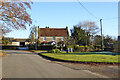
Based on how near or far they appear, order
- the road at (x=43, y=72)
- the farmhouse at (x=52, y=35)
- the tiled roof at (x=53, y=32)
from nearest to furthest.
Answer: the road at (x=43, y=72) < the farmhouse at (x=52, y=35) < the tiled roof at (x=53, y=32)

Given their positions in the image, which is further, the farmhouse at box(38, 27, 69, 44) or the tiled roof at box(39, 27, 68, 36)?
the tiled roof at box(39, 27, 68, 36)

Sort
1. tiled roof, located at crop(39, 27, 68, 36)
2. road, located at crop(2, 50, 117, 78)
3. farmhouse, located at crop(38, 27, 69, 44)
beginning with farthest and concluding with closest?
tiled roof, located at crop(39, 27, 68, 36) → farmhouse, located at crop(38, 27, 69, 44) → road, located at crop(2, 50, 117, 78)

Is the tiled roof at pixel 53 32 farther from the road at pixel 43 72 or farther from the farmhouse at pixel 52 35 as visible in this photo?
the road at pixel 43 72

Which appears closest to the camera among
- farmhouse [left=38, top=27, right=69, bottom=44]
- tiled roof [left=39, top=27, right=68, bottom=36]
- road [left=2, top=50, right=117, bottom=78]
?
road [left=2, top=50, right=117, bottom=78]

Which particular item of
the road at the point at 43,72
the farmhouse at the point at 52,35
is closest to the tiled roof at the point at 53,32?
the farmhouse at the point at 52,35

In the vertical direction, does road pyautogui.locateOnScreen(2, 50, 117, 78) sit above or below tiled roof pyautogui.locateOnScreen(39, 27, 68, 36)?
below

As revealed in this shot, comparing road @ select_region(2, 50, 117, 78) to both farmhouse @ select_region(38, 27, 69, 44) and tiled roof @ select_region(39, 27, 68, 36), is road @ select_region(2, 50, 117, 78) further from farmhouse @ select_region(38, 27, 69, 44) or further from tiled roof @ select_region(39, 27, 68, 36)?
tiled roof @ select_region(39, 27, 68, 36)

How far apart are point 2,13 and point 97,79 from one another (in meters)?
14.8

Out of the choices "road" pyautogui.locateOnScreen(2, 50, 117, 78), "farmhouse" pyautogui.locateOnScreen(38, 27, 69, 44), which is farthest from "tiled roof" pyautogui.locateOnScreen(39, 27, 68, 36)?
"road" pyautogui.locateOnScreen(2, 50, 117, 78)

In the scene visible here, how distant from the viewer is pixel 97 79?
8.19 m

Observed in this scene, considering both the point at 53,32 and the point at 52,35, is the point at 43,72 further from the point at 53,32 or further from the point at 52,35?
the point at 53,32

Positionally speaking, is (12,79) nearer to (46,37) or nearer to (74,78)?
(74,78)

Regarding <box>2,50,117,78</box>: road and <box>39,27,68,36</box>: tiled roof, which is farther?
<box>39,27,68,36</box>: tiled roof

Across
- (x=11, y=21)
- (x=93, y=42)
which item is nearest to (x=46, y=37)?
(x=93, y=42)
